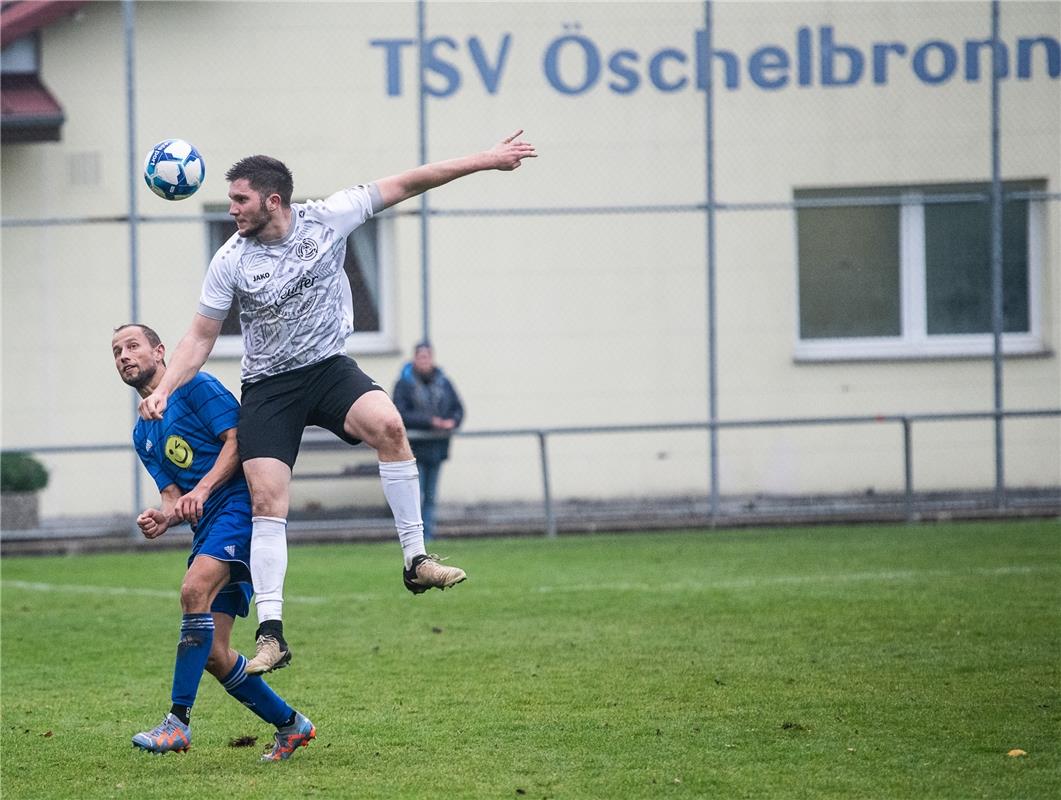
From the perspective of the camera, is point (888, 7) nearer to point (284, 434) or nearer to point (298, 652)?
point (298, 652)

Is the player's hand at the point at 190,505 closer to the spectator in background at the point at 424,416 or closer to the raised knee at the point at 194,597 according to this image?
the raised knee at the point at 194,597

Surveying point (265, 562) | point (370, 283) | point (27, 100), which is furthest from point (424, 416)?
point (265, 562)

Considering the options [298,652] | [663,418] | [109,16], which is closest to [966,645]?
[298,652]

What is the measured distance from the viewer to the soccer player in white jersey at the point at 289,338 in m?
6.72

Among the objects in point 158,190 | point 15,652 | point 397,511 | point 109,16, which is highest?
point 109,16

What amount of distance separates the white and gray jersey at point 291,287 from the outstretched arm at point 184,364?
0.29 ft

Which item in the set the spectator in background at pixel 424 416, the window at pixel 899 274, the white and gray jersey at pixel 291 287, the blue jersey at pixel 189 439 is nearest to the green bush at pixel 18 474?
the spectator in background at pixel 424 416

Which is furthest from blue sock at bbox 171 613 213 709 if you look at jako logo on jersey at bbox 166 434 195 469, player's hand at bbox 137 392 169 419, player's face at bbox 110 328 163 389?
player's face at bbox 110 328 163 389

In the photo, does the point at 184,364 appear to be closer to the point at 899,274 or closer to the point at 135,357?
the point at 135,357

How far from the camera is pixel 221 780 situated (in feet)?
21.2

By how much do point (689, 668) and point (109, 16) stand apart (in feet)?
40.0

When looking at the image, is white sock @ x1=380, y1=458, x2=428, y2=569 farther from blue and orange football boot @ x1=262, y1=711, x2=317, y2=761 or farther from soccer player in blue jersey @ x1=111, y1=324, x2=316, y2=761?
blue and orange football boot @ x1=262, y1=711, x2=317, y2=761

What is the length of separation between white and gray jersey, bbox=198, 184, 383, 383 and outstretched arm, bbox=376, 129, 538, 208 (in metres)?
0.08

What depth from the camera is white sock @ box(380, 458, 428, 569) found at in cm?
722
